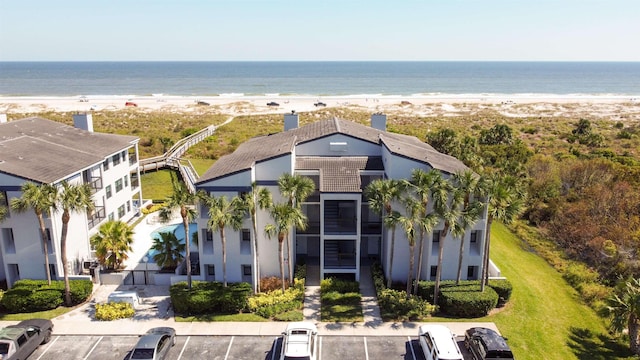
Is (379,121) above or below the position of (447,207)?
above

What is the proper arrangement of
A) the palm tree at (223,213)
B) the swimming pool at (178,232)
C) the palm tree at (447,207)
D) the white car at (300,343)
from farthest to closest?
the swimming pool at (178,232), the palm tree at (223,213), the palm tree at (447,207), the white car at (300,343)

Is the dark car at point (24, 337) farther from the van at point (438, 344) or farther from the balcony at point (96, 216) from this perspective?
the van at point (438, 344)

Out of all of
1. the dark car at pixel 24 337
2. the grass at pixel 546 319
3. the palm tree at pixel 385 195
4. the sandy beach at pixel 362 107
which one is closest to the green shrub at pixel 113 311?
the dark car at pixel 24 337

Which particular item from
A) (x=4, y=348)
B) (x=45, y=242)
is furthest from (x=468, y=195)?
(x=4, y=348)

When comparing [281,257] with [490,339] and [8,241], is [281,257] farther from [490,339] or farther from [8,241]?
[8,241]

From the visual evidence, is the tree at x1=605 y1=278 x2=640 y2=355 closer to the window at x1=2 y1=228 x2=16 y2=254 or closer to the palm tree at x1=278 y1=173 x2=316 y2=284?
the palm tree at x1=278 y1=173 x2=316 y2=284

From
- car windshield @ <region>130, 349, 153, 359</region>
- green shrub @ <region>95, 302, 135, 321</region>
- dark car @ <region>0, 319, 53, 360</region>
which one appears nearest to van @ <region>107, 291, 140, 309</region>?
green shrub @ <region>95, 302, 135, 321</region>
